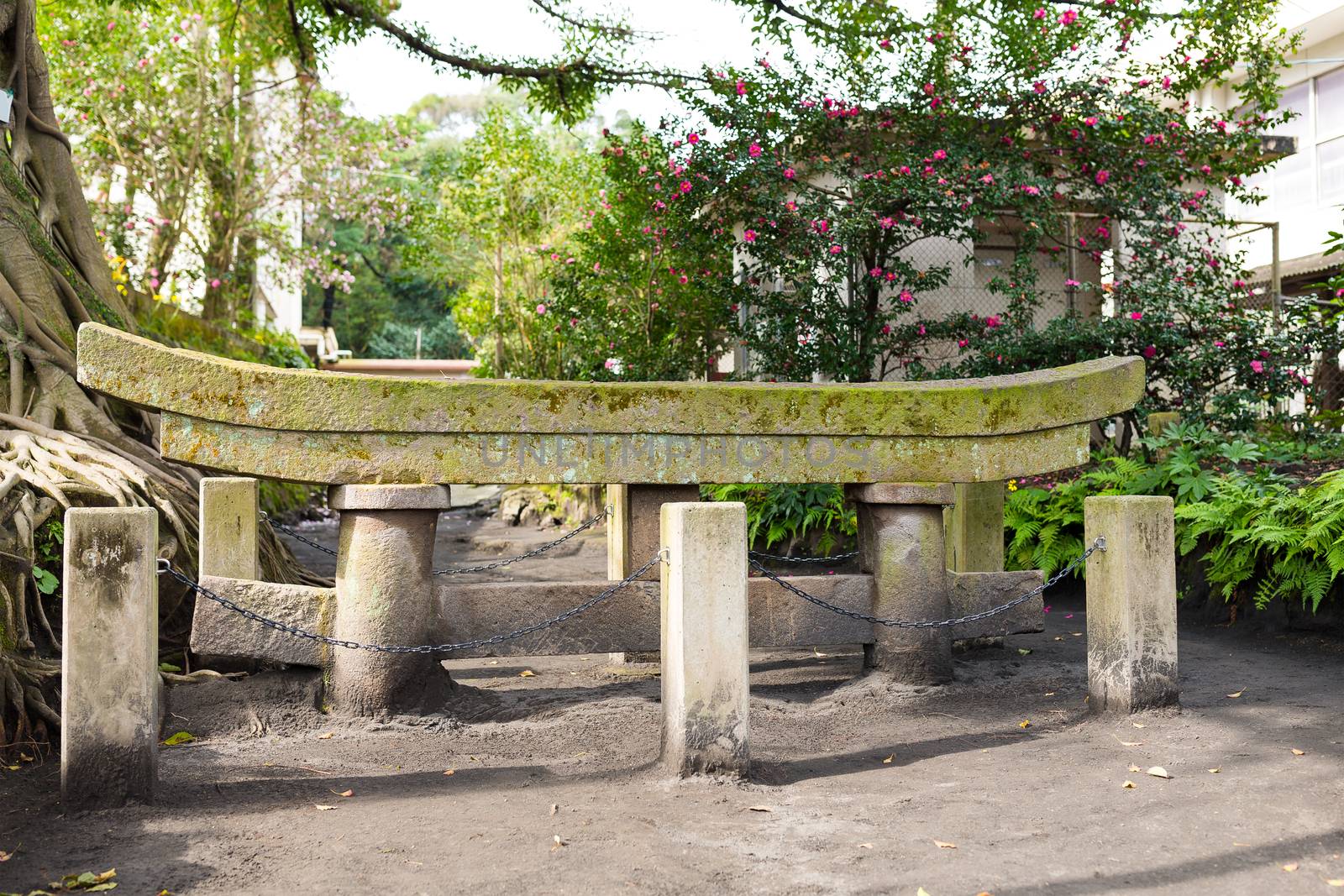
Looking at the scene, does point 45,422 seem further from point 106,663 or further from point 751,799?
point 751,799

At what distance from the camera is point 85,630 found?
4477 mm

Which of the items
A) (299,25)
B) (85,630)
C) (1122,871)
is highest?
(299,25)

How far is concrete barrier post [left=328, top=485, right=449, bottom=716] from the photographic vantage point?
5766 mm

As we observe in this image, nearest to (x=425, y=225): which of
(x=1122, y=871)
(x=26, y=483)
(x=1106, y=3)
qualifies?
(x=1106, y=3)

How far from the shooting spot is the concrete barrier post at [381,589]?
5766mm

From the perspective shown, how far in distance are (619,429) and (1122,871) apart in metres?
3.07

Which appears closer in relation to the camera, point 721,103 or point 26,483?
point 26,483

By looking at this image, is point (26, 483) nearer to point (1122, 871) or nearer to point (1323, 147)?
point (1122, 871)

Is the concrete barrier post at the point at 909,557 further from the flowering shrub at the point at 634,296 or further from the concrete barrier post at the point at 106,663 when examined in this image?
the flowering shrub at the point at 634,296

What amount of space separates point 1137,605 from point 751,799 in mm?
2217

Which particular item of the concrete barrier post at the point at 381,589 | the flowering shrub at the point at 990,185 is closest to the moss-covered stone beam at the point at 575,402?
the concrete barrier post at the point at 381,589

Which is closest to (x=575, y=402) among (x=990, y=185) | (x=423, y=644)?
(x=423, y=644)

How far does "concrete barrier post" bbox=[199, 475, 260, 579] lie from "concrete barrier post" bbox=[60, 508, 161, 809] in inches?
90.2

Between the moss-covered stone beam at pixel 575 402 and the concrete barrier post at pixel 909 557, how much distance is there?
228 millimetres
